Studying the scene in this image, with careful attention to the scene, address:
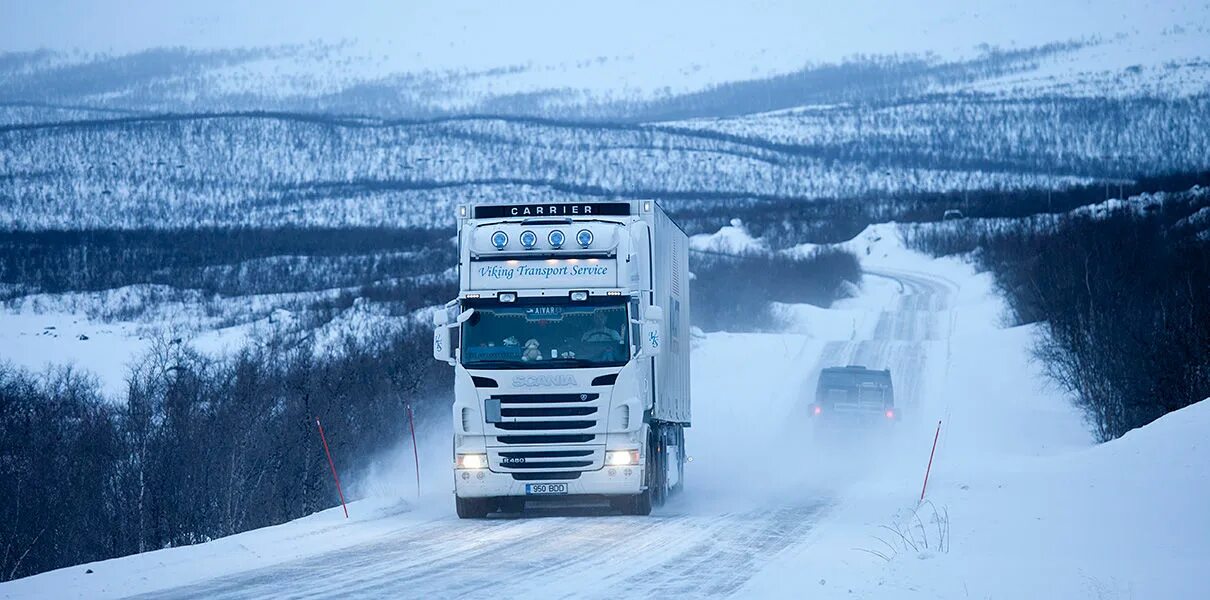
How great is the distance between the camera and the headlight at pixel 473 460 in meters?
17.2

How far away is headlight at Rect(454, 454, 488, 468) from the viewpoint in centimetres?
1720

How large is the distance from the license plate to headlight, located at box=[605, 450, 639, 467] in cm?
72

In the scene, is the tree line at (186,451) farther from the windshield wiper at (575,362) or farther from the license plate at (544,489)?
the windshield wiper at (575,362)

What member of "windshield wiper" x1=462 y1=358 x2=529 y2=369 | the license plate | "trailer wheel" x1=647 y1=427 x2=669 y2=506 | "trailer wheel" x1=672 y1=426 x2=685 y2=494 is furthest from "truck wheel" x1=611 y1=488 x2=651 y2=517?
"trailer wheel" x1=672 y1=426 x2=685 y2=494

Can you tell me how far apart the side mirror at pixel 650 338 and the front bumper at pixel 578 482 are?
1706 millimetres

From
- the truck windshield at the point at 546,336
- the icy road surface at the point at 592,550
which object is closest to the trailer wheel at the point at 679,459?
the icy road surface at the point at 592,550

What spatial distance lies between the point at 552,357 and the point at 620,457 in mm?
1700

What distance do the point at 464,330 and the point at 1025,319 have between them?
156ft

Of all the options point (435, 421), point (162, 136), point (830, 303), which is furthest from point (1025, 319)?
point (162, 136)

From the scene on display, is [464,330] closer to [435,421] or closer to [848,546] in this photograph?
[848,546]

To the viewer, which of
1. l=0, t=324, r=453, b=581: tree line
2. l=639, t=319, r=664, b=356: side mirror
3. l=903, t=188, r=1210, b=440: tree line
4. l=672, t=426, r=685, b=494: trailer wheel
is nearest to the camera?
l=639, t=319, r=664, b=356: side mirror

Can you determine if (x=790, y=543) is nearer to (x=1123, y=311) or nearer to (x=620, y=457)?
(x=620, y=457)

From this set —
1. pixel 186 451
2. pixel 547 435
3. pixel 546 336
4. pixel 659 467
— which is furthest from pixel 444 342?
pixel 186 451

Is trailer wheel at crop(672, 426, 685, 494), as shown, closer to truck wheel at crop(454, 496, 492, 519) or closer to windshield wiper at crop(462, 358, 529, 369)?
truck wheel at crop(454, 496, 492, 519)
